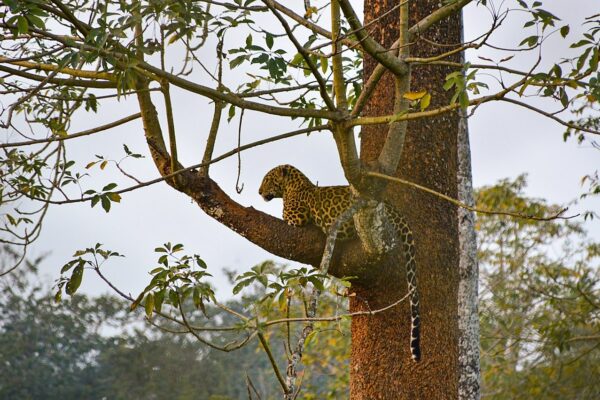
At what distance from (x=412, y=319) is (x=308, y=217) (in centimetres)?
209

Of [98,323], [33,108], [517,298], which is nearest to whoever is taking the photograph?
[33,108]

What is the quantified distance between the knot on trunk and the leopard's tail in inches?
4.9

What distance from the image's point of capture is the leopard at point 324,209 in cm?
452

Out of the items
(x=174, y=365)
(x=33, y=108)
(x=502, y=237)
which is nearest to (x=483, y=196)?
(x=502, y=237)

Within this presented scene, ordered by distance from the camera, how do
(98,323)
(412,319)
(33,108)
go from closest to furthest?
1. (412,319)
2. (33,108)
3. (98,323)

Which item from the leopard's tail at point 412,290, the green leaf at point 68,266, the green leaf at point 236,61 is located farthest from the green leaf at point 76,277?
the leopard's tail at point 412,290

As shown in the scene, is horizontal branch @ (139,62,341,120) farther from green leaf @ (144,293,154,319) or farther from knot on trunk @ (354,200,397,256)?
green leaf @ (144,293,154,319)

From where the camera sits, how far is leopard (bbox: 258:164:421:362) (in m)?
4.52

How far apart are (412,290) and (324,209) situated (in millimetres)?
1742

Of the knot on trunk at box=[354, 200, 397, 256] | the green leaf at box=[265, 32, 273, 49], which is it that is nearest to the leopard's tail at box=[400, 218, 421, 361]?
the knot on trunk at box=[354, 200, 397, 256]

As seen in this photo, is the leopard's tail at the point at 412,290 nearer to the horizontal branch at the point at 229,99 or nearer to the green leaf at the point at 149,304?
the horizontal branch at the point at 229,99

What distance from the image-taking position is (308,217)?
21.3 feet

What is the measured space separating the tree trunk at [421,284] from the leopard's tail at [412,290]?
30mm

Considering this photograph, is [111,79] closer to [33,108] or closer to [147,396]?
[33,108]
